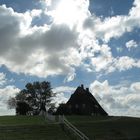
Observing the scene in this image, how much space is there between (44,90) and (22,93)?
658 centimetres

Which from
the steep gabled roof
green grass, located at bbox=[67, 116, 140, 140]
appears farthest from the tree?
green grass, located at bbox=[67, 116, 140, 140]

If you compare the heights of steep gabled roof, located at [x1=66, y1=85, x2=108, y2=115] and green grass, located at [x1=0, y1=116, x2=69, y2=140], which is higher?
steep gabled roof, located at [x1=66, y1=85, x2=108, y2=115]

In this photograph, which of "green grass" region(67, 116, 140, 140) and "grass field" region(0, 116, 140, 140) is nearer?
"grass field" region(0, 116, 140, 140)

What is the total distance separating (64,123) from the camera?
57.7 meters

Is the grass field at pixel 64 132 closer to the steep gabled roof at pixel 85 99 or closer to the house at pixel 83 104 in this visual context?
the house at pixel 83 104

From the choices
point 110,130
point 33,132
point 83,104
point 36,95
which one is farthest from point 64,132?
point 36,95

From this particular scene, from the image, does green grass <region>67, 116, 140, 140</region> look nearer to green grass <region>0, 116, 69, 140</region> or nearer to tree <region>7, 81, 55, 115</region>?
green grass <region>0, 116, 69, 140</region>

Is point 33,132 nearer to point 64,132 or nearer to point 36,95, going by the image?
point 64,132

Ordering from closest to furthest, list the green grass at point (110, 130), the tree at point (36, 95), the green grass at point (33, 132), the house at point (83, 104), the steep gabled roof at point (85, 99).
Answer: the green grass at point (33, 132), the green grass at point (110, 130), the house at point (83, 104), the steep gabled roof at point (85, 99), the tree at point (36, 95)

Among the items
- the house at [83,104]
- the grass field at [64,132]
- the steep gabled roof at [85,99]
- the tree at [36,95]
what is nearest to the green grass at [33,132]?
the grass field at [64,132]

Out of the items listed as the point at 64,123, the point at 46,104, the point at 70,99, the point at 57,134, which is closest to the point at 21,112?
the point at 70,99

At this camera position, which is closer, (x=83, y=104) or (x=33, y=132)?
(x=33, y=132)

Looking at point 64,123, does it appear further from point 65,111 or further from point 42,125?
Answer: point 65,111

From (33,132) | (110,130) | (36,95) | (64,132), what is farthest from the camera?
(36,95)
